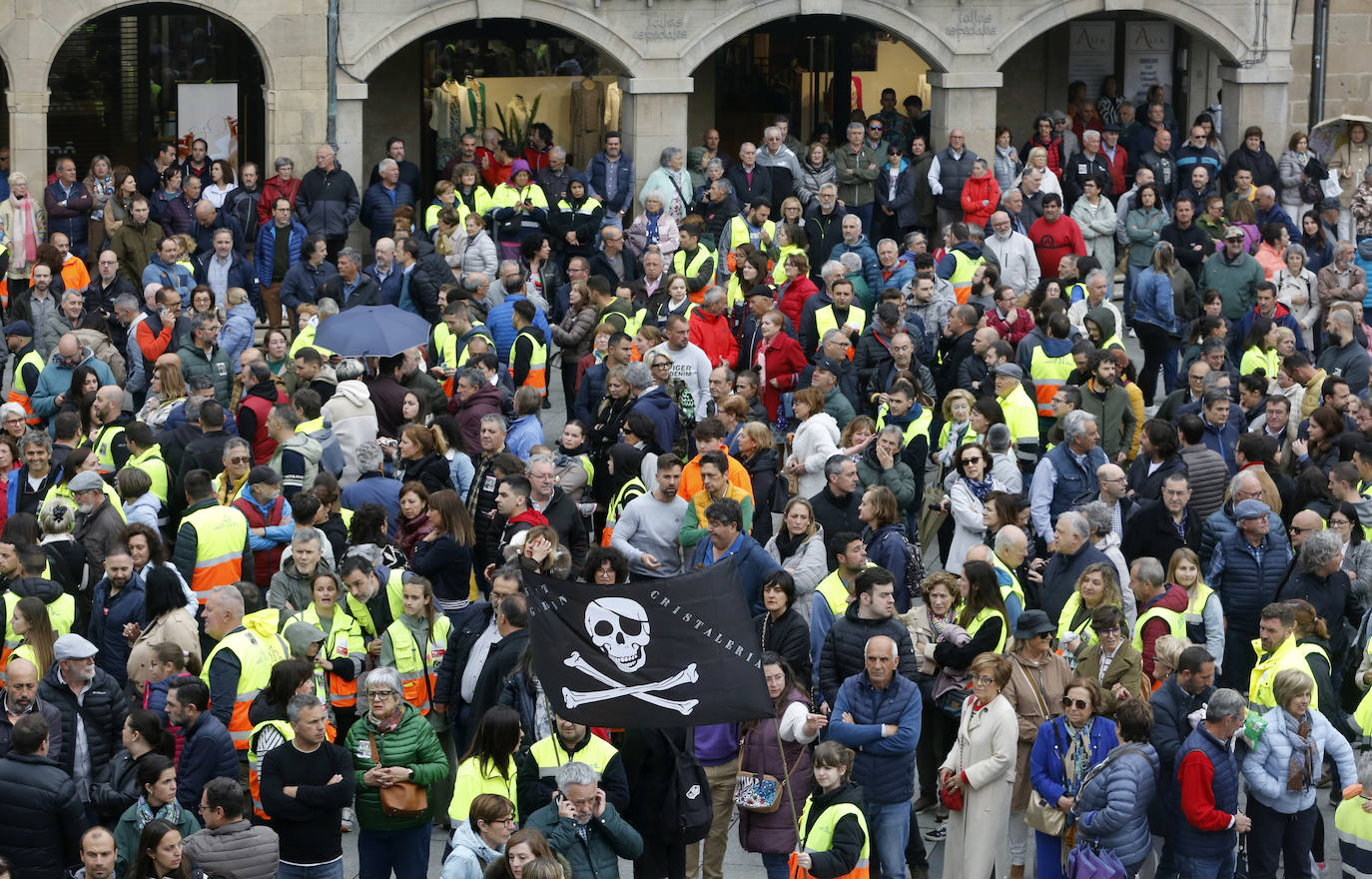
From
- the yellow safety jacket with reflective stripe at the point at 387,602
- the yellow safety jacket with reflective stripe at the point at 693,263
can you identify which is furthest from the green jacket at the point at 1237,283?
the yellow safety jacket with reflective stripe at the point at 387,602

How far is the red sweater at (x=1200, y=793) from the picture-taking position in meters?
10.3

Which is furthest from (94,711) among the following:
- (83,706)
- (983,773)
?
(983,773)

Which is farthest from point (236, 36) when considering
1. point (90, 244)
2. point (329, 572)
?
point (329, 572)

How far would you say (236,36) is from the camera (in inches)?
1004

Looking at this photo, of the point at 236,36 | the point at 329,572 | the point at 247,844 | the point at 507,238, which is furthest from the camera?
the point at 236,36

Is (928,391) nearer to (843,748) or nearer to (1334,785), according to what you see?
(1334,785)

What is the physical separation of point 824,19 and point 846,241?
8.77 meters

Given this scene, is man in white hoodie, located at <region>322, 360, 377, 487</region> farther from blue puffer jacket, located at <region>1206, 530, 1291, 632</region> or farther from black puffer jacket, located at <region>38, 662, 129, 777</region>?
blue puffer jacket, located at <region>1206, 530, 1291, 632</region>

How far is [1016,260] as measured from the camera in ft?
63.8

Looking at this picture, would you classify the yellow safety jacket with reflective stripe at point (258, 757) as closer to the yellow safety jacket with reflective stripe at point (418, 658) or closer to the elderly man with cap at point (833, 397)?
the yellow safety jacket with reflective stripe at point (418, 658)

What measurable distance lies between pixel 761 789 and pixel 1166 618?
8.81ft

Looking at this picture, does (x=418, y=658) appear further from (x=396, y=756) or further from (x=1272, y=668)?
(x=1272, y=668)

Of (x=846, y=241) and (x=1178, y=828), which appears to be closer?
(x=1178, y=828)

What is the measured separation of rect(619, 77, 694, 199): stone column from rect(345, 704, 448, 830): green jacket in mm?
13930
